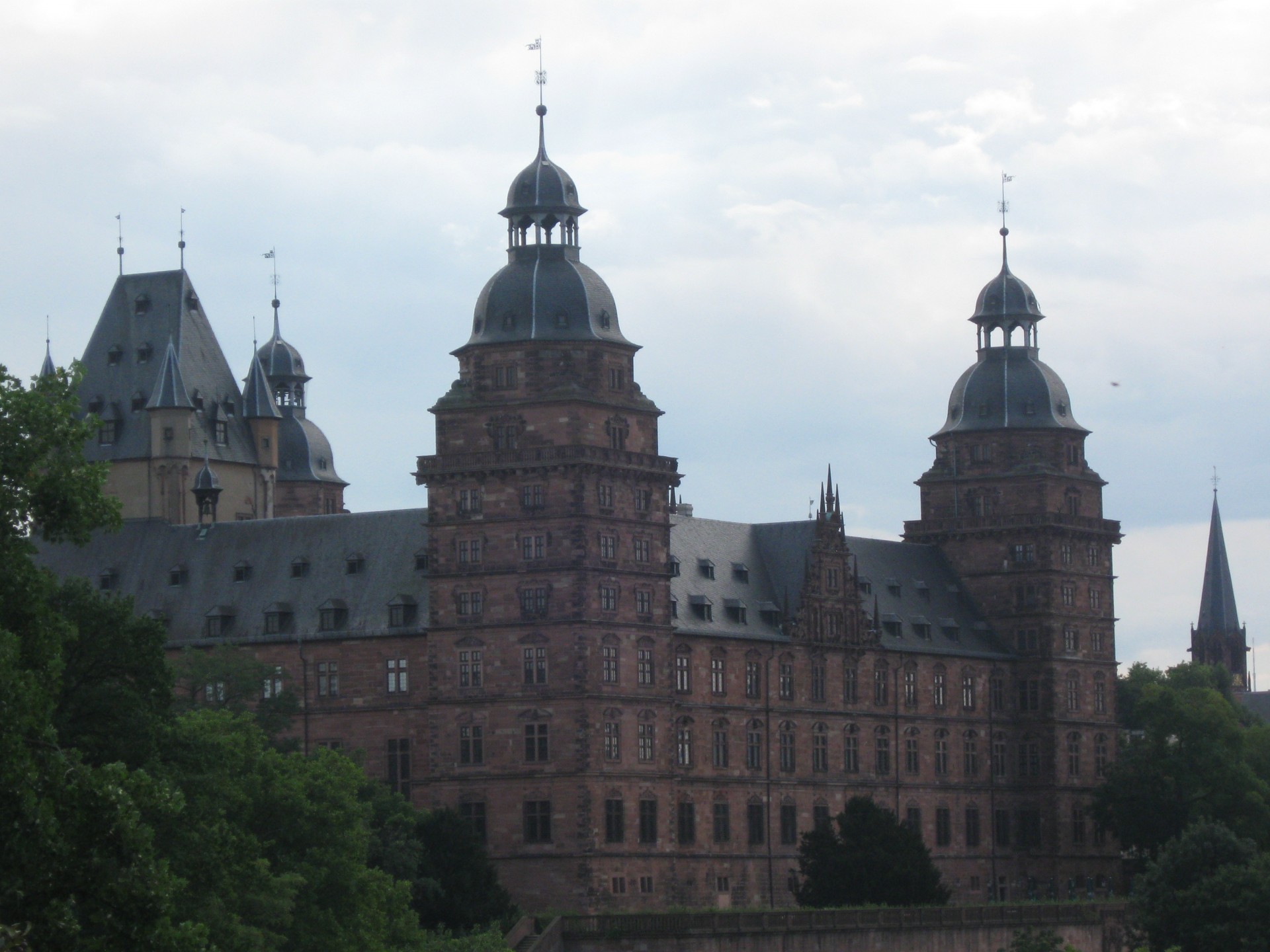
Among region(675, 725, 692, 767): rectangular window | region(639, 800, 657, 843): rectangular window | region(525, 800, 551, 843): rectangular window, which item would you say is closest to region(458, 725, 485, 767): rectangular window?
region(525, 800, 551, 843): rectangular window

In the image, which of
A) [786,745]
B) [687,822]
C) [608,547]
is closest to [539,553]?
[608,547]

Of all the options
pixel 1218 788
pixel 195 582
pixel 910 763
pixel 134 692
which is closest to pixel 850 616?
pixel 910 763

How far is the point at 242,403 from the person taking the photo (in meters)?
177

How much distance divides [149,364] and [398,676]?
33.7m

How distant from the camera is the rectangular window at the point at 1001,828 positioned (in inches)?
6634

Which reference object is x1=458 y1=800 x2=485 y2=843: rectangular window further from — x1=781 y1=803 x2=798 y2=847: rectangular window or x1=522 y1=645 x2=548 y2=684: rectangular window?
x1=781 y1=803 x2=798 y2=847: rectangular window

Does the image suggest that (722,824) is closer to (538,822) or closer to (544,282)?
(538,822)

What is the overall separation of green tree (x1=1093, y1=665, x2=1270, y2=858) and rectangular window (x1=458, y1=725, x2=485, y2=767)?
136 feet

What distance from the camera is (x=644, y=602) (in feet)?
470

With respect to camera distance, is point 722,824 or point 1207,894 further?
point 722,824

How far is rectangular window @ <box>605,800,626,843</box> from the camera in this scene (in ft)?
457

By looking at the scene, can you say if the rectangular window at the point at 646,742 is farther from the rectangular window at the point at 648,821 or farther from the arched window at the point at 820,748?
the arched window at the point at 820,748

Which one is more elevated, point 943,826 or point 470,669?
point 470,669

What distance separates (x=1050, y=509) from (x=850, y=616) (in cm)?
1652
